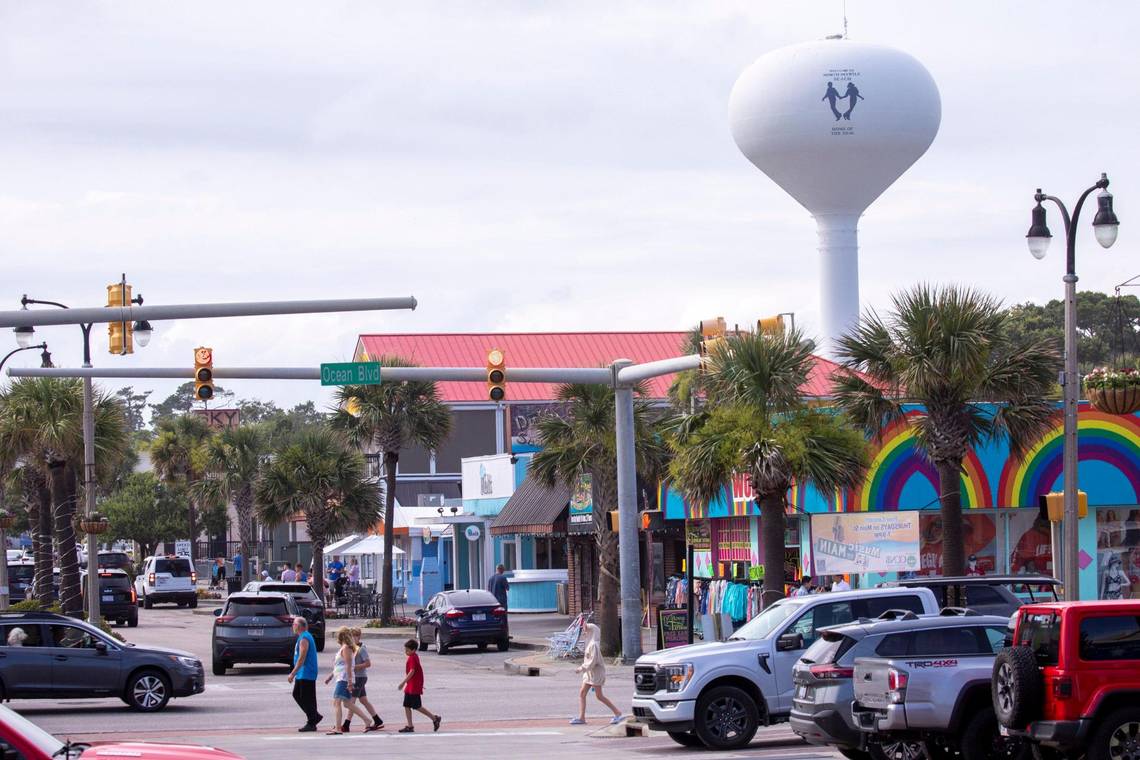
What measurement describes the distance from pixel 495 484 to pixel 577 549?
8.90 metres

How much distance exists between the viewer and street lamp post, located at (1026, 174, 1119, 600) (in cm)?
2234

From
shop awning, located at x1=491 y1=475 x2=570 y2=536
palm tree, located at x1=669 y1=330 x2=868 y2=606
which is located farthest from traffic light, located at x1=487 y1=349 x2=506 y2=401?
shop awning, located at x1=491 y1=475 x2=570 y2=536

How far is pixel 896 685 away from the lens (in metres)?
14.9

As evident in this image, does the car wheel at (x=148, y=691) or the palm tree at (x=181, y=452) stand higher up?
the palm tree at (x=181, y=452)

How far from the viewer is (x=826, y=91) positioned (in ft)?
173

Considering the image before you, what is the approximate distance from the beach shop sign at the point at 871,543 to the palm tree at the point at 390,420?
2004 cm

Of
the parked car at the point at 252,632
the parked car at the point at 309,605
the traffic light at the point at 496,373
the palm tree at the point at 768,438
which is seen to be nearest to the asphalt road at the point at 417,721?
the parked car at the point at 252,632

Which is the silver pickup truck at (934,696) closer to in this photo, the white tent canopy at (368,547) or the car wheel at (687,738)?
the car wheel at (687,738)

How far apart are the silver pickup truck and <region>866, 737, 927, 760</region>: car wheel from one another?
0.03 m

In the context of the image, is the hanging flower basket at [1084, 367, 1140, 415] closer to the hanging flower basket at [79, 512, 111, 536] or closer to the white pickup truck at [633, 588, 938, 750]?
the white pickup truck at [633, 588, 938, 750]

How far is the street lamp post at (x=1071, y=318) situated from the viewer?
73.3 ft

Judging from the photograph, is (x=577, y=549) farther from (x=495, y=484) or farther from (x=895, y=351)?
(x=895, y=351)

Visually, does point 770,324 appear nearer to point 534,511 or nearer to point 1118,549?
point 1118,549

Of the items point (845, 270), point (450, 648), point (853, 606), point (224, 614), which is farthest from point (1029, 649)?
point (845, 270)
